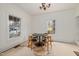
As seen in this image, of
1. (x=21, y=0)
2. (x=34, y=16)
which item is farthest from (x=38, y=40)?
(x=21, y=0)

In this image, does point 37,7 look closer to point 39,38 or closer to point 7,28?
point 39,38

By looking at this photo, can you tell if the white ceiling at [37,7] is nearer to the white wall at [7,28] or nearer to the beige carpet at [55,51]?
the white wall at [7,28]

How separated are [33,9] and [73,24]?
957mm

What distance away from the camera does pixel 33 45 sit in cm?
223

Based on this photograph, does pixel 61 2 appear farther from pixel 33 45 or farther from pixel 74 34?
pixel 33 45

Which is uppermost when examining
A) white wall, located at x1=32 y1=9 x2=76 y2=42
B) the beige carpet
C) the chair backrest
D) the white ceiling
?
the white ceiling

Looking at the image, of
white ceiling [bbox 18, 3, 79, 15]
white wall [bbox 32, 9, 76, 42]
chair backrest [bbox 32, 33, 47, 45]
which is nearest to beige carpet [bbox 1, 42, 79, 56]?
white wall [bbox 32, 9, 76, 42]

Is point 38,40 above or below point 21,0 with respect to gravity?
below

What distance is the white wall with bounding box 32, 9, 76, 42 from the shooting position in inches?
88.4

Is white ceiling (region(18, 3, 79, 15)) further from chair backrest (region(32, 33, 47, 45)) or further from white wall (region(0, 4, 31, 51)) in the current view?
chair backrest (region(32, 33, 47, 45))

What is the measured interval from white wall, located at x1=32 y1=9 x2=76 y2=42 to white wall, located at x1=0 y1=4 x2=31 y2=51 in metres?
0.19

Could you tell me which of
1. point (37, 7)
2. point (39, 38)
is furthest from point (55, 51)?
point (37, 7)

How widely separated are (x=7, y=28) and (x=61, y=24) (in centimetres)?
122

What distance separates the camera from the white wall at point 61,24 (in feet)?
7.36
